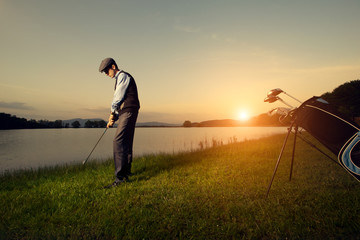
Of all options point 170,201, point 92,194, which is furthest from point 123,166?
point 170,201

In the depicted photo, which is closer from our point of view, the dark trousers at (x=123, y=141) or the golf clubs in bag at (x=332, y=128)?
the golf clubs in bag at (x=332, y=128)

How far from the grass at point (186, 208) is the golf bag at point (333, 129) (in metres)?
0.90

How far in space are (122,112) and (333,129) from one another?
15.3ft

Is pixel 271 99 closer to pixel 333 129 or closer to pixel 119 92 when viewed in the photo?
pixel 333 129

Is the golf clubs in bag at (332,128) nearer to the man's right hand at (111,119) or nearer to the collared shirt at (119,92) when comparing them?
the collared shirt at (119,92)

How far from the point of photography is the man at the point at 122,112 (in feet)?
17.3

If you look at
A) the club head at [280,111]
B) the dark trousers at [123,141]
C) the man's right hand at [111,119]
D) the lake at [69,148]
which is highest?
the club head at [280,111]

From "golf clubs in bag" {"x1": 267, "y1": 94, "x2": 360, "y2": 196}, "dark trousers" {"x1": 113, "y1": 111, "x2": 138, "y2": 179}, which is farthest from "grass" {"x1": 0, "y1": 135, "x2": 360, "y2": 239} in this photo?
"golf clubs in bag" {"x1": 267, "y1": 94, "x2": 360, "y2": 196}

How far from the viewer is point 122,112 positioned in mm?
5363

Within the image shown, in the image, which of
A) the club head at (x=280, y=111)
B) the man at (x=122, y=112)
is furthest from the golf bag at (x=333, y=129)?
the man at (x=122, y=112)

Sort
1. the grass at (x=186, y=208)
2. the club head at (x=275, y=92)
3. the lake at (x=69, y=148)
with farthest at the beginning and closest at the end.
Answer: the lake at (x=69, y=148)
the club head at (x=275, y=92)
the grass at (x=186, y=208)

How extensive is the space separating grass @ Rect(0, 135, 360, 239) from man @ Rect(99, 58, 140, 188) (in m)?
0.63

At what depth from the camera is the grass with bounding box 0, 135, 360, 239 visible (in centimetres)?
297

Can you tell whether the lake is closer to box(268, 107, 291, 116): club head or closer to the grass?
the grass
